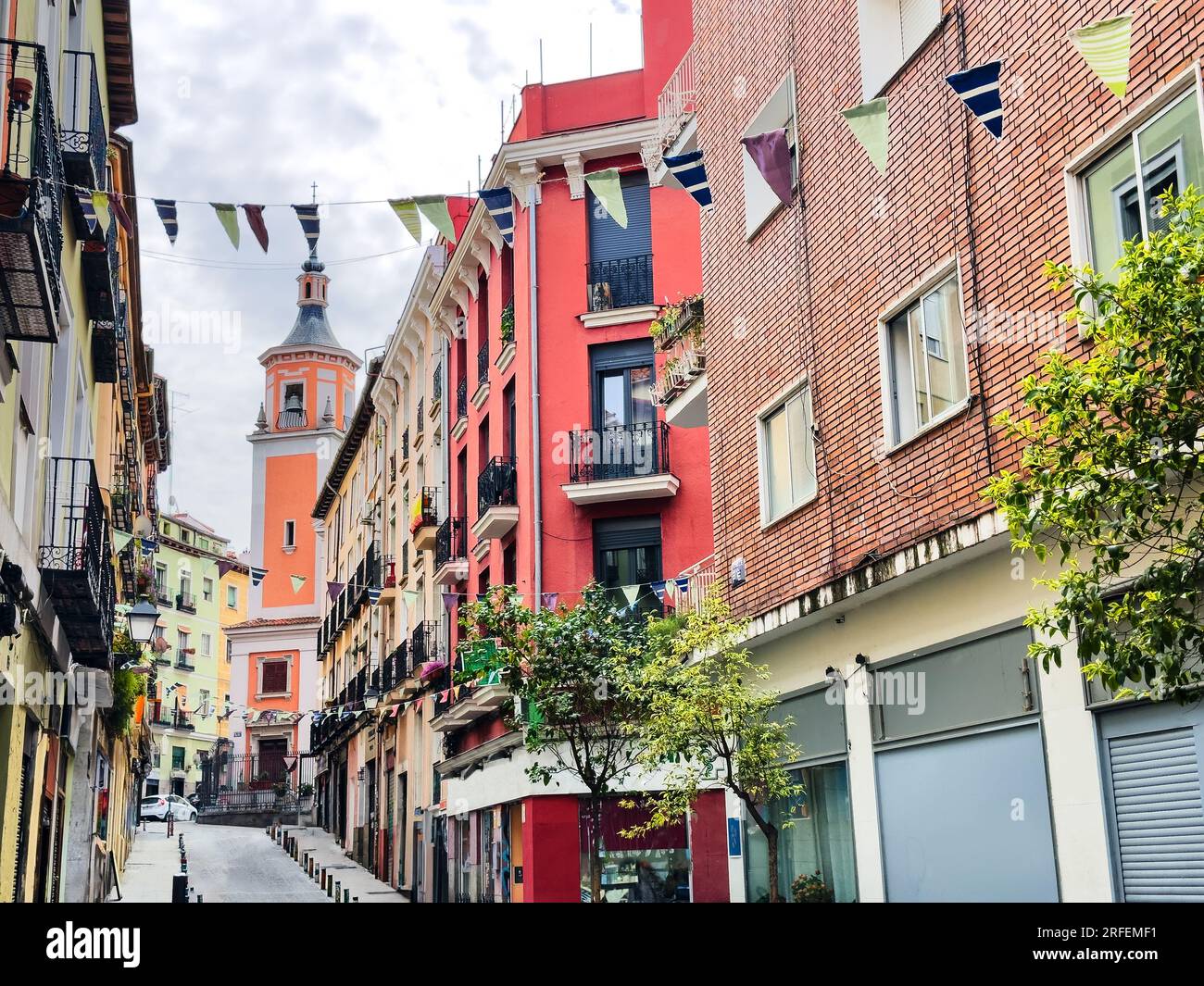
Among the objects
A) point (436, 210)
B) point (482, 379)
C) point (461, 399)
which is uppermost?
A: point (461, 399)

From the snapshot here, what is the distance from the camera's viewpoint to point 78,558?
14031mm

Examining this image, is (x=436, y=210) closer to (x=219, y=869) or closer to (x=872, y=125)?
(x=872, y=125)

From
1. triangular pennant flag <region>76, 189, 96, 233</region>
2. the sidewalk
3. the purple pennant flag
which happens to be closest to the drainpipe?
the sidewalk

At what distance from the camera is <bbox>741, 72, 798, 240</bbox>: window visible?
1490 cm

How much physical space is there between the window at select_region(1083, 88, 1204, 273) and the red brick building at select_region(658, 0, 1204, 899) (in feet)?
0.07

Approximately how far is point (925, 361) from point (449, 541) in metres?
20.8

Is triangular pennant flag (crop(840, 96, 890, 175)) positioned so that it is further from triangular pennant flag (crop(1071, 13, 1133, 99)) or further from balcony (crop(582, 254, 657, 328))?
balcony (crop(582, 254, 657, 328))

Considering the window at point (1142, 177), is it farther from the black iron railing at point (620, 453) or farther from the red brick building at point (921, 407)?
the black iron railing at point (620, 453)

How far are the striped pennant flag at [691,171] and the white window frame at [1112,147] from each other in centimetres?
426

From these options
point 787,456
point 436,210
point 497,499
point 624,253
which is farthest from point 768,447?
point 497,499

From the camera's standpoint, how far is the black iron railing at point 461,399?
102ft

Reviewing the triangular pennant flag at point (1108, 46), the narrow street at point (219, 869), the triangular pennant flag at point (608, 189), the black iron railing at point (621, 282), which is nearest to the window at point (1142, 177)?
the triangular pennant flag at point (1108, 46)
